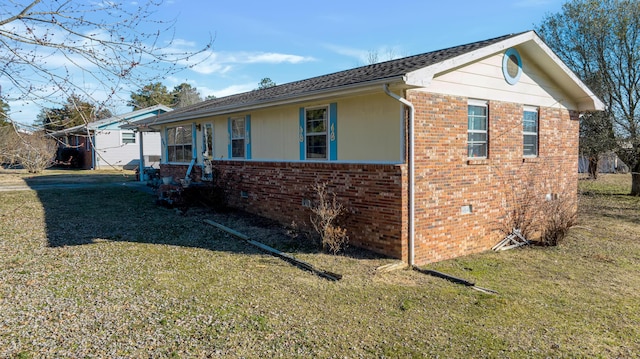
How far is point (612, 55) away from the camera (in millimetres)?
17125

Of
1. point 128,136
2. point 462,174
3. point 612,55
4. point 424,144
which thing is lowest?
point 462,174

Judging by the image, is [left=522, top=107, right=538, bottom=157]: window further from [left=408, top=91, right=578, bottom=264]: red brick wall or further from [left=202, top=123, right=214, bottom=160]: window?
[left=202, top=123, right=214, bottom=160]: window

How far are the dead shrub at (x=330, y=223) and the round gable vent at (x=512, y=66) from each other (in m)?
4.67

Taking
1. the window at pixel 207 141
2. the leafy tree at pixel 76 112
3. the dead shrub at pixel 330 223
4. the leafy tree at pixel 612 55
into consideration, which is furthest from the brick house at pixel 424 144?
the leafy tree at pixel 612 55

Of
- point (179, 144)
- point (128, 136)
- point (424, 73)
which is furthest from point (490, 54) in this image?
point (128, 136)

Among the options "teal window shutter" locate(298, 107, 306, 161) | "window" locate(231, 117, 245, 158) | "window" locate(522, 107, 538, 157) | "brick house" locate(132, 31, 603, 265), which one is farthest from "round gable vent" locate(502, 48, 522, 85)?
"window" locate(231, 117, 245, 158)

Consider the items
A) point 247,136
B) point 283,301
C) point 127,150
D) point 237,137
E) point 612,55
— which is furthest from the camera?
point 127,150

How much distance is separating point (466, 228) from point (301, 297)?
170 inches

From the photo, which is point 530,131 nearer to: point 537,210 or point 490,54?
point 537,210

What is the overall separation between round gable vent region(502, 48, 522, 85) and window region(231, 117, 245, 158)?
22.1 feet

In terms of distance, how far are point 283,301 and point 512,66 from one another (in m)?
7.38

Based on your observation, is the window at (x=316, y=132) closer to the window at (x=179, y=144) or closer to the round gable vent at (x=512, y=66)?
the round gable vent at (x=512, y=66)

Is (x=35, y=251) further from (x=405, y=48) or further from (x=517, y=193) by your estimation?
(x=405, y=48)

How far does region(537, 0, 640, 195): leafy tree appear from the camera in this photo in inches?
637
